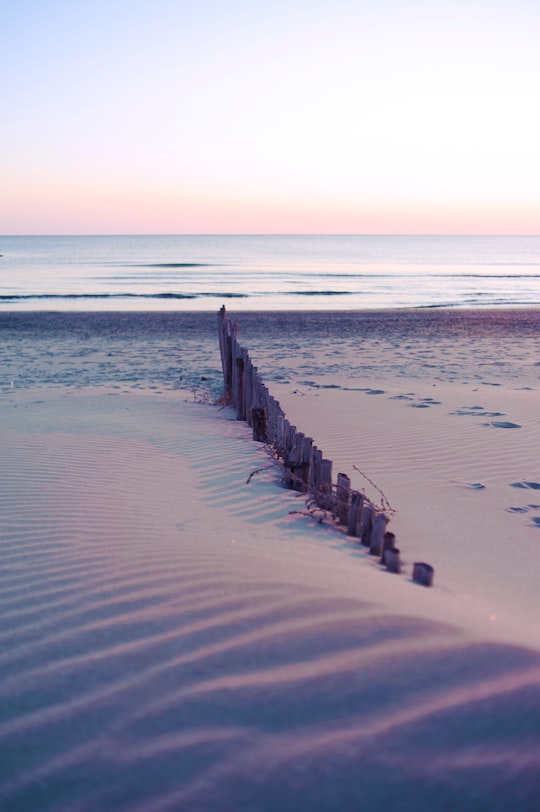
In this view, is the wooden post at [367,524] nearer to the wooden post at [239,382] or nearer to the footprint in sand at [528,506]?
the footprint in sand at [528,506]

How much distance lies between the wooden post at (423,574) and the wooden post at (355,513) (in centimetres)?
79

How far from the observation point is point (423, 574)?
10.6 feet

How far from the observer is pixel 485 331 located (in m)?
17.0

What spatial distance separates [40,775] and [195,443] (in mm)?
4651

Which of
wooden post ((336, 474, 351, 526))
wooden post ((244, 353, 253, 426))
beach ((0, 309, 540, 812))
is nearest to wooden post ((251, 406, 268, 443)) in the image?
beach ((0, 309, 540, 812))

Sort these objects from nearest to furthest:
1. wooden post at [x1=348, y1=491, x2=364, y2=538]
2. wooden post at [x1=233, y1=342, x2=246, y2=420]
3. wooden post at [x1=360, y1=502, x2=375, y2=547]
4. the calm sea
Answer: wooden post at [x1=360, y1=502, x2=375, y2=547] < wooden post at [x1=348, y1=491, x2=364, y2=538] < wooden post at [x1=233, y1=342, x2=246, y2=420] < the calm sea

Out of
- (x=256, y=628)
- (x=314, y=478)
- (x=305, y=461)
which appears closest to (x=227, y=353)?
(x=305, y=461)

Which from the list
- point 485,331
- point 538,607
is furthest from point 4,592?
point 485,331

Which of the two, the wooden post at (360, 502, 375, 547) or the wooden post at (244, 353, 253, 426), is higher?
the wooden post at (244, 353, 253, 426)

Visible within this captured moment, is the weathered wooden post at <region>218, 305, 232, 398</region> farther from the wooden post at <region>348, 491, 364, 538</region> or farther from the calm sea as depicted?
the calm sea

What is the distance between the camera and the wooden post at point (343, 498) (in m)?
4.18

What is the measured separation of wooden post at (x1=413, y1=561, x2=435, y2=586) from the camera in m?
3.21

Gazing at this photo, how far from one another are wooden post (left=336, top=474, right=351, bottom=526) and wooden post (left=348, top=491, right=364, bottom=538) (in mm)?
135

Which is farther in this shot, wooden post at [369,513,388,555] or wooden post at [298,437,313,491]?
wooden post at [298,437,313,491]
